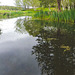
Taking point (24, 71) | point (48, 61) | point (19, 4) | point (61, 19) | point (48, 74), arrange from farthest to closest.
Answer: point (19, 4), point (61, 19), point (48, 61), point (24, 71), point (48, 74)

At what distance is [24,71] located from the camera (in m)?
3.49

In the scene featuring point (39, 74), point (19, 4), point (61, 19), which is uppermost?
point (19, 4)

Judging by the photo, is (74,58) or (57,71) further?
(74,58)

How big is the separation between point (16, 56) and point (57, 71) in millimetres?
2248

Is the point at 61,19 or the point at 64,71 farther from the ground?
the point at 61,19

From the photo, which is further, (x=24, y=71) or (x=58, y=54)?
(x=58, y=54)

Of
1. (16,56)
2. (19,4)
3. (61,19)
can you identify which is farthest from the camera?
(19,4)

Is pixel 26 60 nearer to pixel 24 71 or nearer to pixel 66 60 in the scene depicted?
pixel 24 71

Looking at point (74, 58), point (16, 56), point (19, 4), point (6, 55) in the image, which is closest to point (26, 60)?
point (16, 56)

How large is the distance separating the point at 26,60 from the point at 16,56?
71 centimetres

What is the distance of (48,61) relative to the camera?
4137 mm

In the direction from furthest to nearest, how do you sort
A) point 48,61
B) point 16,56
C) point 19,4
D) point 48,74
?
point 19,4
point 16,56
point 48,61
point 48,74

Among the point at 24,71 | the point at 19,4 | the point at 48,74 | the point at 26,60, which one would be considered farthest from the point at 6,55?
the point at 19,4

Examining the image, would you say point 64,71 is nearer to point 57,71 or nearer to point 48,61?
point 57,71
